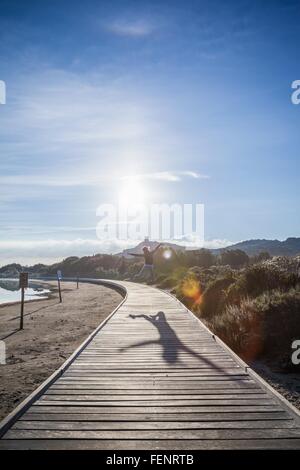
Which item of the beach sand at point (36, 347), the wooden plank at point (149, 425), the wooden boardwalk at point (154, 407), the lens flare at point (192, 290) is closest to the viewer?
the wooden boardwalk at point (154, 407)

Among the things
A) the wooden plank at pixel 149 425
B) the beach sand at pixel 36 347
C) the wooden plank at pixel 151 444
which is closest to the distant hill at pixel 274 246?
the beach sand at pixel 36 347

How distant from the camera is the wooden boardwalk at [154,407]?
4.27 m

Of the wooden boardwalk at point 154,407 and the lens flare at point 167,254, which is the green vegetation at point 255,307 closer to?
the wooden boardwalk at point 154,407

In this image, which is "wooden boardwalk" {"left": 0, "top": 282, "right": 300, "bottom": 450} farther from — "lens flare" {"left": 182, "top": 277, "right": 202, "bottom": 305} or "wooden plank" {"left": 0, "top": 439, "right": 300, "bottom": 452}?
"lens flare" {"left": 182, "top": 277, "right": 202, "bottom": 305}

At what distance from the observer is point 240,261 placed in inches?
2056

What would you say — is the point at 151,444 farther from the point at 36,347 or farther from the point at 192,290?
the point at 192,290

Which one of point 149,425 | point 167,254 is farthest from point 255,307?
point 167,254

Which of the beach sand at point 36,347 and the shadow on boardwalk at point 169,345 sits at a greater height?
the shadow on boardwalk at point 169,345

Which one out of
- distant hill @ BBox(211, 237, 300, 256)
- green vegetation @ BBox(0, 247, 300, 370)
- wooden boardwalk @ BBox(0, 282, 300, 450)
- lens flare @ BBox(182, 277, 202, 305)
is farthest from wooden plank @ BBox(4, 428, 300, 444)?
distant hill @ BBox(211, 237, 300, 256)

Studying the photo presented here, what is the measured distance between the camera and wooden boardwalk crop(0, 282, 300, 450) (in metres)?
4.27

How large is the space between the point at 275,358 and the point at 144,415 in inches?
215

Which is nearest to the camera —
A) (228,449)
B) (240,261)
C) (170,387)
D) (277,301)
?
(228,449)
